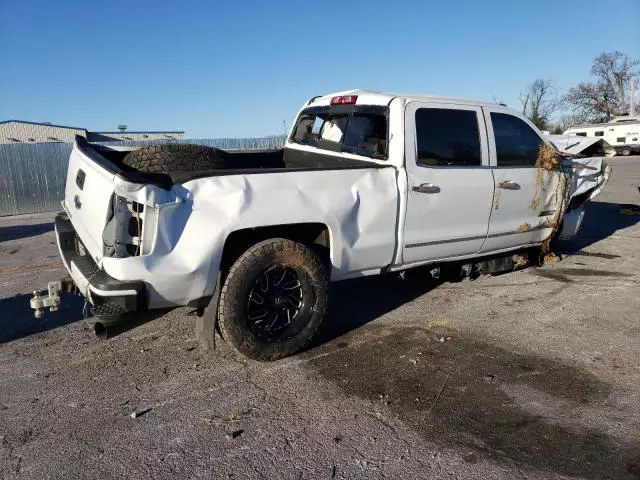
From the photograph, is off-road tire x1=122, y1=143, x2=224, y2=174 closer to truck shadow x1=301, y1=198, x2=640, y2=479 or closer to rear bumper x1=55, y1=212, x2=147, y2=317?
rear bumper x1=55, y1=212, x2=147, y2=317

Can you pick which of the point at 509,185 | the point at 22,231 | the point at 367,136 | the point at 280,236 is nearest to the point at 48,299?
the point at 280,236

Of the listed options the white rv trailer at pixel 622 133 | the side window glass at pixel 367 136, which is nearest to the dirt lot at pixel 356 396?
the side window glass at pixel 367 136

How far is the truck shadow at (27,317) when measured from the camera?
4.72 m

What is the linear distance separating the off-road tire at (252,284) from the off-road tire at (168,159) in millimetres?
1152

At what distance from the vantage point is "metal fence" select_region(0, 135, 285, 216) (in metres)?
15.7

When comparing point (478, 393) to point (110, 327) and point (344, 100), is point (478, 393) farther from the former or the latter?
point (344, 100)

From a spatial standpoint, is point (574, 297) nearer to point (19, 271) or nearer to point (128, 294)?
point (128, 294)

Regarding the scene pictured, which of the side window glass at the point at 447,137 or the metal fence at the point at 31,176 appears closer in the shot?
the side window glass at the point at 447,137

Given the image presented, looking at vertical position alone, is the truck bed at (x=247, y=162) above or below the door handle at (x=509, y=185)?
above

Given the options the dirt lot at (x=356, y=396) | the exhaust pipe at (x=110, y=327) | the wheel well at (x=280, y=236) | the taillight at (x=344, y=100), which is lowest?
the dirt lot at (x=356, y=396)

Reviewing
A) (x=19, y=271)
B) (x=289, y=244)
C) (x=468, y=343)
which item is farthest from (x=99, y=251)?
(x=19, y=271)

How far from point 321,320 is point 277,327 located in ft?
1.17

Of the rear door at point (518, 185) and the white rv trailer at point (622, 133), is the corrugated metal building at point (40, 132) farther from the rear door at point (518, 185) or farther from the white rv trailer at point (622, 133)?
the rear door at point (518, 185)

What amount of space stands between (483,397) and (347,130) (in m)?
2.76
